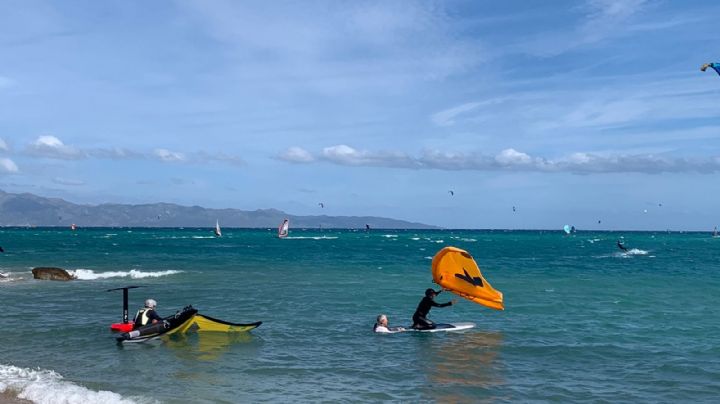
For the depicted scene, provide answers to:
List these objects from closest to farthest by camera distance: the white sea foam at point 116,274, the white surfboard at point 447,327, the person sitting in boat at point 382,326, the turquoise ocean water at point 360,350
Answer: the turquoise ocean water at point 360,350 → the person sitting in boat at point 382,326 → the white surfboard at point 447,327 → the white sea foam at point 116,274

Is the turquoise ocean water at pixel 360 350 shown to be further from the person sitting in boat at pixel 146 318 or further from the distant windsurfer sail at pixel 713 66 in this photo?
the distant windsurfer sail at pixel 713 66

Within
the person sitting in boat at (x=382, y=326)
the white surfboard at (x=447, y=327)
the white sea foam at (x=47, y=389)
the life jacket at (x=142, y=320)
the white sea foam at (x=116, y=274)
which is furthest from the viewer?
the white sea foam at (x=116, y=274)

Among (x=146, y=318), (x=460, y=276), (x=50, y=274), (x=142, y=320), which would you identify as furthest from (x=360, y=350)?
(x=50, y=274)

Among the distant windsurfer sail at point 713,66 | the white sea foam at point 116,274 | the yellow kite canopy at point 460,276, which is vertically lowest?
the white sea foam at point 116,274

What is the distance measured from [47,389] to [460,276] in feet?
49.8

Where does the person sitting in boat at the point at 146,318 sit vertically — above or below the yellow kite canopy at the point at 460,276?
below

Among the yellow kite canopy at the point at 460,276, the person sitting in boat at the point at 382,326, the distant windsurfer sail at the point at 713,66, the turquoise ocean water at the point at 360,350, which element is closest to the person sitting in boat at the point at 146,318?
the turquoise ocean water at the point at 360,350

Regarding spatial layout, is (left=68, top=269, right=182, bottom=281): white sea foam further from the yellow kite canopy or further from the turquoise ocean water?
the yellow kite canopy

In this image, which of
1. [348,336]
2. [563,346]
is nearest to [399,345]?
[348,336]

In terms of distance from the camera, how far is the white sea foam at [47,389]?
49.0 ft

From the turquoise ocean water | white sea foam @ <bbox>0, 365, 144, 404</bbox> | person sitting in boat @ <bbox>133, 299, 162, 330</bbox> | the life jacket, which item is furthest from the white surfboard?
white sea foam @ <bbox>0, 365, 144, 404</bbox>

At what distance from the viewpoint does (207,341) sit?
22.2 metres

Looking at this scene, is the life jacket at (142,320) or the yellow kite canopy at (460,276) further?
the yellow kite canopy at (460,276)

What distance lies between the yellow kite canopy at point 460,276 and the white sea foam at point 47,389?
43.3 ft
